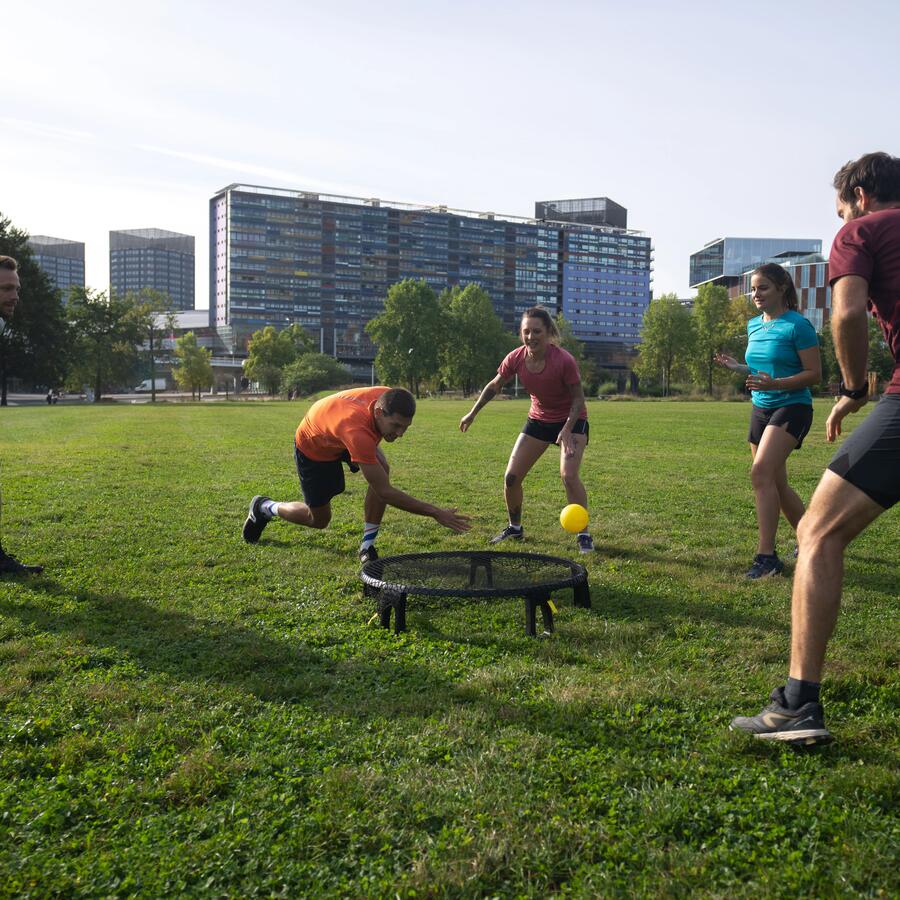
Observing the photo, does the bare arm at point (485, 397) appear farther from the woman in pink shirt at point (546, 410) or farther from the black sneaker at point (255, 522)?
the black sneaker at point (255, 522)

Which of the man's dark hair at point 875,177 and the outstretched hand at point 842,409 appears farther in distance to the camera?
the outstretched hand at point 842,409

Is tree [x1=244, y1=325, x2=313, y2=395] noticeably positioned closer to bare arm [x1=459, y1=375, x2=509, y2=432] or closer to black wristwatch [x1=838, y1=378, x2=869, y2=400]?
→ bare arm [x1=459, y1=375, x2=509, y2=432]

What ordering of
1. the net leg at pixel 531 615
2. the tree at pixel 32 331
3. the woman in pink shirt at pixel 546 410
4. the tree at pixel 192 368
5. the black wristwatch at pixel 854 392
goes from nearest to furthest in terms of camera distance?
the black wristwatch at pixel 854 392, the net leg at pixel 531 615, the woman in pink shirt at pixel 546 410, the tree at pixel 32 331, the tree at pixel 192 368

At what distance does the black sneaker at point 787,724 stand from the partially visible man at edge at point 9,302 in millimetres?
4931

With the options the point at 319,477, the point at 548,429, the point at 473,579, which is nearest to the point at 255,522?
the point at 319,477

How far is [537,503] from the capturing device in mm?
9945

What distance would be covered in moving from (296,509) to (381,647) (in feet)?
8.54

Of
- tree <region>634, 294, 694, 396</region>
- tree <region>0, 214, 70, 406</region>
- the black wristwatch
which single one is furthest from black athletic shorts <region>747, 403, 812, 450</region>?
tree <region>634, 294, 694, 396</region>

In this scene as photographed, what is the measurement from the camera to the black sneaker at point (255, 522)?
7.25 meters

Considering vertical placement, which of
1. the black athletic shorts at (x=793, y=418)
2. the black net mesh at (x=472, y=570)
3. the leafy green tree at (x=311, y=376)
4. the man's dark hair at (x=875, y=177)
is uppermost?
the leafy green tree at (x=311, y=376)

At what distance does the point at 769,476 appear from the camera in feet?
20.7

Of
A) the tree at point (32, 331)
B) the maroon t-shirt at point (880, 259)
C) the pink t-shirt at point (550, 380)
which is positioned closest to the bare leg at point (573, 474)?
the pink t-shirt at point (550, 380)

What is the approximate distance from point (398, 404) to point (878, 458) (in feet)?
9.67

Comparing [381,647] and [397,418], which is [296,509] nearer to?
[397,418]
